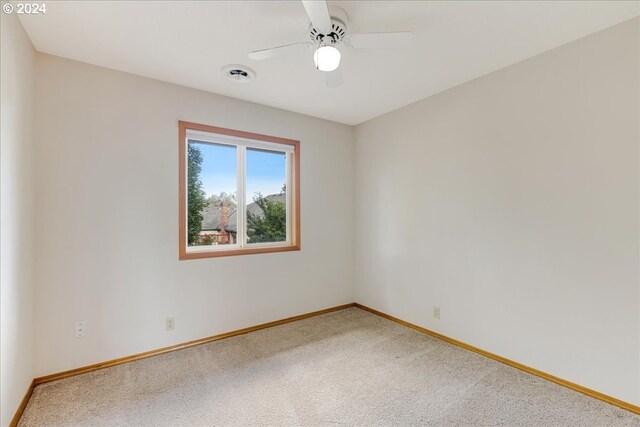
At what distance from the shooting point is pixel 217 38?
78.9 inches

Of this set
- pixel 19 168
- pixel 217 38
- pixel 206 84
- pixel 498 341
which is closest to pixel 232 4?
pixel 217 38

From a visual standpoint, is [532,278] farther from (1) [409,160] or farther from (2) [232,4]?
(2) [232,4]

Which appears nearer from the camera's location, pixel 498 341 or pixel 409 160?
pixel 498 341

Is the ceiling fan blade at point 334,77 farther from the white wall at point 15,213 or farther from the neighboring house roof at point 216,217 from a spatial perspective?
the white wall at point 15,213

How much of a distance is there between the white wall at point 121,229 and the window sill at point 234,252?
0.17 ft

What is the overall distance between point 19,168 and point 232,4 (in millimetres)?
1652

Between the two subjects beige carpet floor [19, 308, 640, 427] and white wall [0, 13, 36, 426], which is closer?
white wall [0, 13, 36, 426]

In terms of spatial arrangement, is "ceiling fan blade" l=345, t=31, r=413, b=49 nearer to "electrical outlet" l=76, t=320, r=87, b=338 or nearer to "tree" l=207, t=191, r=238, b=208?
"tree" l=207, t=191, r=238, b=208

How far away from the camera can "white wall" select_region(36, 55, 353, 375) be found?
7.16 feet

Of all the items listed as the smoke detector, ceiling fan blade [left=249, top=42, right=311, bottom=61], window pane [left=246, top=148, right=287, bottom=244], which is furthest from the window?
ceiling fan blade [left=249, top=42, right=311, bottom=61]

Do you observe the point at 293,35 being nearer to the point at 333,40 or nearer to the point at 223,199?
the point at 333,40

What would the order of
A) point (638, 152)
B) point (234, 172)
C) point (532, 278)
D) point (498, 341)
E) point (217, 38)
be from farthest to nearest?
1. point (234, 172)
2. point (498, 341)
3. point (532, 278)
4. point (217, 38)
5. point (638, 152)

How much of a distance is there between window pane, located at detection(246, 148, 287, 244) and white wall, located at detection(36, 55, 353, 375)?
29cm

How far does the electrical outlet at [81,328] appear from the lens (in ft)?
7.39
